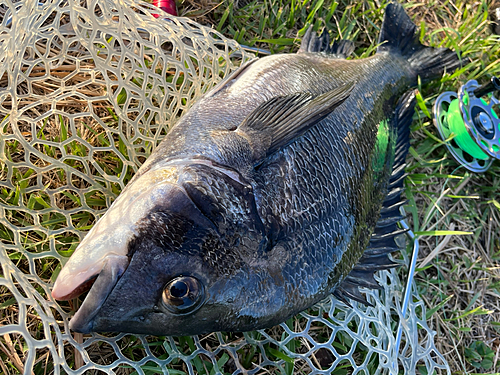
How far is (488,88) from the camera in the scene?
3102 millimetres

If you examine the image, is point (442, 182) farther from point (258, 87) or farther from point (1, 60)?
point (1, 60)

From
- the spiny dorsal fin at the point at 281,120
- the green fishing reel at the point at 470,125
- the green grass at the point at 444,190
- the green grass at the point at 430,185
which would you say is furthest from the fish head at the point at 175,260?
the green fishing reel at the point at 470,125

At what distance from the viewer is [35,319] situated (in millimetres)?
1706

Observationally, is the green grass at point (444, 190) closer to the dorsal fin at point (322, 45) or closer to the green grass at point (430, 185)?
the green grass at point (430, 185)

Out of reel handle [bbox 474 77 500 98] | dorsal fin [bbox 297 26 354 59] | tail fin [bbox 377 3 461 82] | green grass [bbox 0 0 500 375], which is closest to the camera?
green grass [bbox 0 0 500 375]

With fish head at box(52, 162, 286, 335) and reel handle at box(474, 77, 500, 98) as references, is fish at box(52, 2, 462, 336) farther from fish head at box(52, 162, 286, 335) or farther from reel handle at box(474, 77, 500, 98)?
reel handle at box(474, 77, 500, 98)

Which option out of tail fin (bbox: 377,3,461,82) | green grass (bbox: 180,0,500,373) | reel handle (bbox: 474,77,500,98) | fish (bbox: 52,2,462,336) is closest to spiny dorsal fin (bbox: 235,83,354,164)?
fish (bbox: 52,2,462,336)

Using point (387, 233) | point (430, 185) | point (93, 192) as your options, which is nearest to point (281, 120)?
point (387, 233)

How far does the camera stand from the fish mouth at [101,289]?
3.98 ft

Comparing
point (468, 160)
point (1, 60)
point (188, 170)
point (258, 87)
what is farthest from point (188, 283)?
point (468, 160)

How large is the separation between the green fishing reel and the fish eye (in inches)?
101

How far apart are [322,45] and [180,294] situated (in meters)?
2.08

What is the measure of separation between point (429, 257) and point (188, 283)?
197cm

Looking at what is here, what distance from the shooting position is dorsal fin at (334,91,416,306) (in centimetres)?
187
